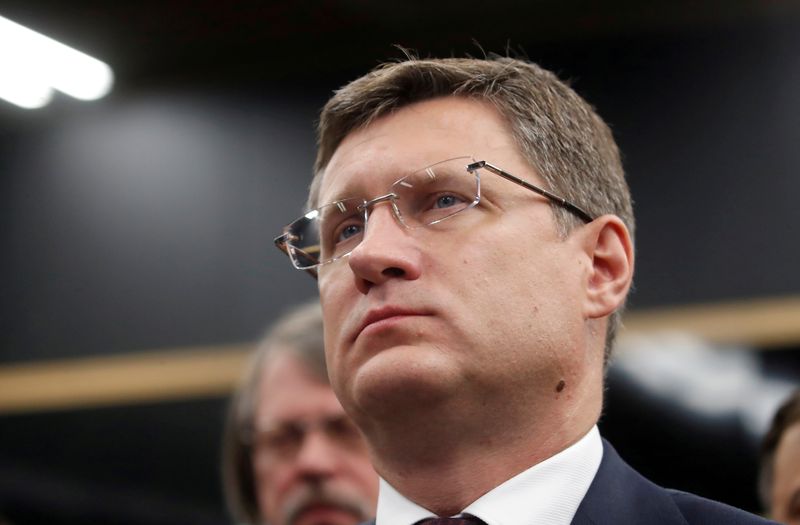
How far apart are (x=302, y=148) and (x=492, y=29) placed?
3.61ft

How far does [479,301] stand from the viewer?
5.61 feet

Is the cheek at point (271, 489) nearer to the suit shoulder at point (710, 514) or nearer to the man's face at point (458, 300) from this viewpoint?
the man's face at point (458, 300)

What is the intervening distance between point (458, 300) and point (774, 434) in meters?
1.13

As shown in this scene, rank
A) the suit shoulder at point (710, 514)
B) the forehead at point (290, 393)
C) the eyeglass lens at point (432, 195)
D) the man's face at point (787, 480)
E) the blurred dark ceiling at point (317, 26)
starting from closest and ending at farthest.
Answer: the suit shoulder at point (710, 514), the eyeglass lens at point (432, 195), the man's face at point (787, 480), the forehead at point (290, 393), the blurred dark ceiling at point (317, 26)

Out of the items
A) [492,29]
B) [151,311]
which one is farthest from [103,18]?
[492,29]

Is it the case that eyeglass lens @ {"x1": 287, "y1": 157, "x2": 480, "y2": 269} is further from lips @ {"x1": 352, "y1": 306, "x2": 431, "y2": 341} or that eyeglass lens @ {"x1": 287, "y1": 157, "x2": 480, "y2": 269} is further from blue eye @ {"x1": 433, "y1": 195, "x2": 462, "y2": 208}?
lips @ {"x1": 352, "y1": 306, "x2": 431, "y2": 341}

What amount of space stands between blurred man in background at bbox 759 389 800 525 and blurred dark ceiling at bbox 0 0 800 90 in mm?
2817

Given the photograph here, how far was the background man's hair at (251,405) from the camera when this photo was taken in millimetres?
2781

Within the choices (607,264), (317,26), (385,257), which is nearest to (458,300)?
(385,257)

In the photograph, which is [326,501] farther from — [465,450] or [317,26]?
[317,26]

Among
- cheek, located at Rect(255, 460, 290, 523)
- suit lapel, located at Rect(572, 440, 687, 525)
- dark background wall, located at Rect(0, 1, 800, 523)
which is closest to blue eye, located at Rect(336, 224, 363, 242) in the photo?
suit lapel, located at Rect(572, 440, 687, 525)

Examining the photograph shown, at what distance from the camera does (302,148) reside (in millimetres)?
5383

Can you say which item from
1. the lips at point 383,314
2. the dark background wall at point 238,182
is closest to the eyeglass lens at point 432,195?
the lips at point 383,314

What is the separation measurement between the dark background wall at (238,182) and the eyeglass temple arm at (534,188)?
2570 mm
